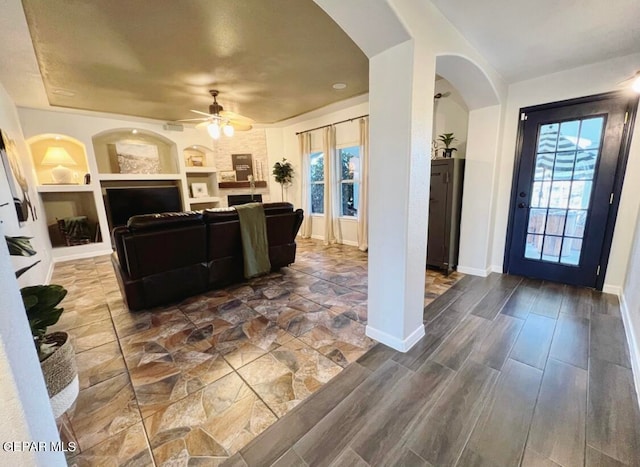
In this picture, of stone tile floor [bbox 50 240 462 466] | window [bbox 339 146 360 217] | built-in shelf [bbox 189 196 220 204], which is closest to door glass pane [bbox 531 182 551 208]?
stone tile floor [bbox 50 240 462 466]

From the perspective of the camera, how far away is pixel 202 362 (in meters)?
1.85

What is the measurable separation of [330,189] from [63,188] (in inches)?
183

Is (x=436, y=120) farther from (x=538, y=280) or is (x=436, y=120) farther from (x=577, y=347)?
(x=577, y=347)

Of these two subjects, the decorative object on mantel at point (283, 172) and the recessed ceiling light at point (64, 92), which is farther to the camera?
the decorative object on mantel at point (283, 172)

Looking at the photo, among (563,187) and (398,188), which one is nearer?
(398,188)

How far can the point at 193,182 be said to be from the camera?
6199 mm

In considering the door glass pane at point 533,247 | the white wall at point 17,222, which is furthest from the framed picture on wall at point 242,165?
the door glass pane at point 533,247

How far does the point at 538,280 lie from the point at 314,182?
163 inches

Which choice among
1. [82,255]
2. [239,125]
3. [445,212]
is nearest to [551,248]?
[445,212]

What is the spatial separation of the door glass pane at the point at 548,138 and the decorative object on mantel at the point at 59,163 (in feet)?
23.5

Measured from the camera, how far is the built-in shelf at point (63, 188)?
4309mm

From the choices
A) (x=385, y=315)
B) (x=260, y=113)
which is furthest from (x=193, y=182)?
(x=385, y=315)

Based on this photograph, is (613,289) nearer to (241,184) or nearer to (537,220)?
(537,220)

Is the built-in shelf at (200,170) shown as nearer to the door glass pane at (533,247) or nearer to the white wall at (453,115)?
the white wall at (453,115)
